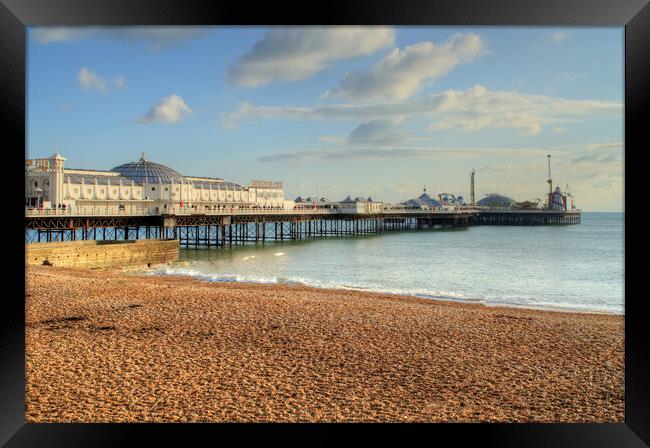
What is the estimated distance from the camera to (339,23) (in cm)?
296

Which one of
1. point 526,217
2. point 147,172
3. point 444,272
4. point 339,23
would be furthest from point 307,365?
point 526,217

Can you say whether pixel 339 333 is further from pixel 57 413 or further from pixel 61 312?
pixel 61 312

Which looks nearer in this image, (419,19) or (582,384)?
(419,19)

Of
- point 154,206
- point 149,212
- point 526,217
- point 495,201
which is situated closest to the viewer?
point 149,212

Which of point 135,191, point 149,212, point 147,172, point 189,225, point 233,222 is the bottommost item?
point 189,225

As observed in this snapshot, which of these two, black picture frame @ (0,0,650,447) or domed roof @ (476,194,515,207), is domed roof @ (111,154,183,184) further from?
domed roof @ (476,194,515,207)

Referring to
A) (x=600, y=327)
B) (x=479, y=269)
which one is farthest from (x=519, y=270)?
(x=600, y=327)

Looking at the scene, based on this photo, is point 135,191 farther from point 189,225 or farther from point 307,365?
point 307,365

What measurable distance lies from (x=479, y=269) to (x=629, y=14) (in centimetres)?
1739

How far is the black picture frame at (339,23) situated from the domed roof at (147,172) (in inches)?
1162

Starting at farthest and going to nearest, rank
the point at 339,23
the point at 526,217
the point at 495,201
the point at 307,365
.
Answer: the point at 495,201, the point at 526,217, the point at 307,365, the point at 339,23

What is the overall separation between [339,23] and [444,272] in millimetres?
16241

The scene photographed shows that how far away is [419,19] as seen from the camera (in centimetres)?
299

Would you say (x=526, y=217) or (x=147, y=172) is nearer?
(x=147, y=172)
